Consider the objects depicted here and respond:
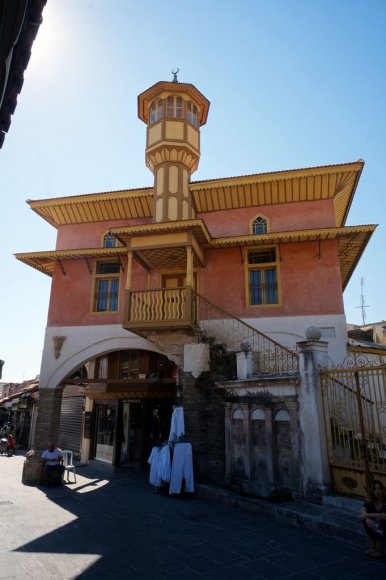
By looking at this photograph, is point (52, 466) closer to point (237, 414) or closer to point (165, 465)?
point (165, 465)

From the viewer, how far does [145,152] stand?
589 inches

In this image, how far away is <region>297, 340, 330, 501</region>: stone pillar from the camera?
267 inches

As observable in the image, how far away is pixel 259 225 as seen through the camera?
1372 centimetres

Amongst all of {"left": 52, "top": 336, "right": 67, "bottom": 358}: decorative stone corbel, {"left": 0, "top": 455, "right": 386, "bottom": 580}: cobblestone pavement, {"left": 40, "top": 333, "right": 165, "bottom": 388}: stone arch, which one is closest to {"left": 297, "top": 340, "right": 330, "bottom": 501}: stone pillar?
{"left": 0, "top": 455, "right": 386, "bottom": 580}: cobblestone pavement

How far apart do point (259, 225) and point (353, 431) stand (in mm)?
8626

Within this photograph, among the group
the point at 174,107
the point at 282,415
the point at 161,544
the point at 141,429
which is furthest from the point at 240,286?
the point at 161,544

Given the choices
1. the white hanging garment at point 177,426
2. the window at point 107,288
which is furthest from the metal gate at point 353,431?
the window at point 107,288

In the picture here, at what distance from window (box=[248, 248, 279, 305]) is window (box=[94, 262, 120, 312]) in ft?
16.2

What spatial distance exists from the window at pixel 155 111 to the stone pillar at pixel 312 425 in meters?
11.3

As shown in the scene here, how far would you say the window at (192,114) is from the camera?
1497 centimetres

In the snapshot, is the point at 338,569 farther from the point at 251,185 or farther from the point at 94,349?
the point at 251,185

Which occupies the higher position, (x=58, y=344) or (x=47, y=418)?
(x=58, y=344)

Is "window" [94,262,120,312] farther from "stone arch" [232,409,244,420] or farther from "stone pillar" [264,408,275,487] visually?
"stone pillar" [264,408,275,487]

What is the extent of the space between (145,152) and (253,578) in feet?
45.6
